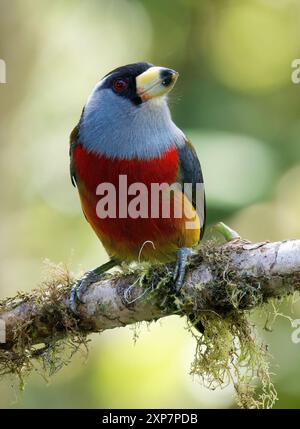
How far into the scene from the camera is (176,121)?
6129mm

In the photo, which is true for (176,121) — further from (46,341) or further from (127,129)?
(46,341)

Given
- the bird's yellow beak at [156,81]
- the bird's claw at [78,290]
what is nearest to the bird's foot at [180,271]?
the bird's claw at [78,290]

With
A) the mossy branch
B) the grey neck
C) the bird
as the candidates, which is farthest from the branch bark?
the grey neck

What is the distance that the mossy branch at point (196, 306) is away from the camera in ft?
10.5

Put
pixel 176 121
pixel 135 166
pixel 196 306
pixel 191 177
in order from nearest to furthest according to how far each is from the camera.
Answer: pixel 196 306 → pixel 135 166 → pixel 191 177 → pixel 176 121

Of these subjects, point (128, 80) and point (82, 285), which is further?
point (128, 80)

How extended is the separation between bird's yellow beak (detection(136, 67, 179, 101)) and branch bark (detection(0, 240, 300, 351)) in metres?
0.98

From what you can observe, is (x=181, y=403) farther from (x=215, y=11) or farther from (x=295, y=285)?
(x=215, y=11)

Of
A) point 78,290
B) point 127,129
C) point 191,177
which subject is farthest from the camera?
point 191,177

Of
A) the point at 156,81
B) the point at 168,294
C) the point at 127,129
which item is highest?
the point at 156,81

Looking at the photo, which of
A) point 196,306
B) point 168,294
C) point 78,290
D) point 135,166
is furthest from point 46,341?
point 135,166

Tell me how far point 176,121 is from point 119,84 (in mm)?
2039

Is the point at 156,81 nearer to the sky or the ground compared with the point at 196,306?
nearer to the sky
